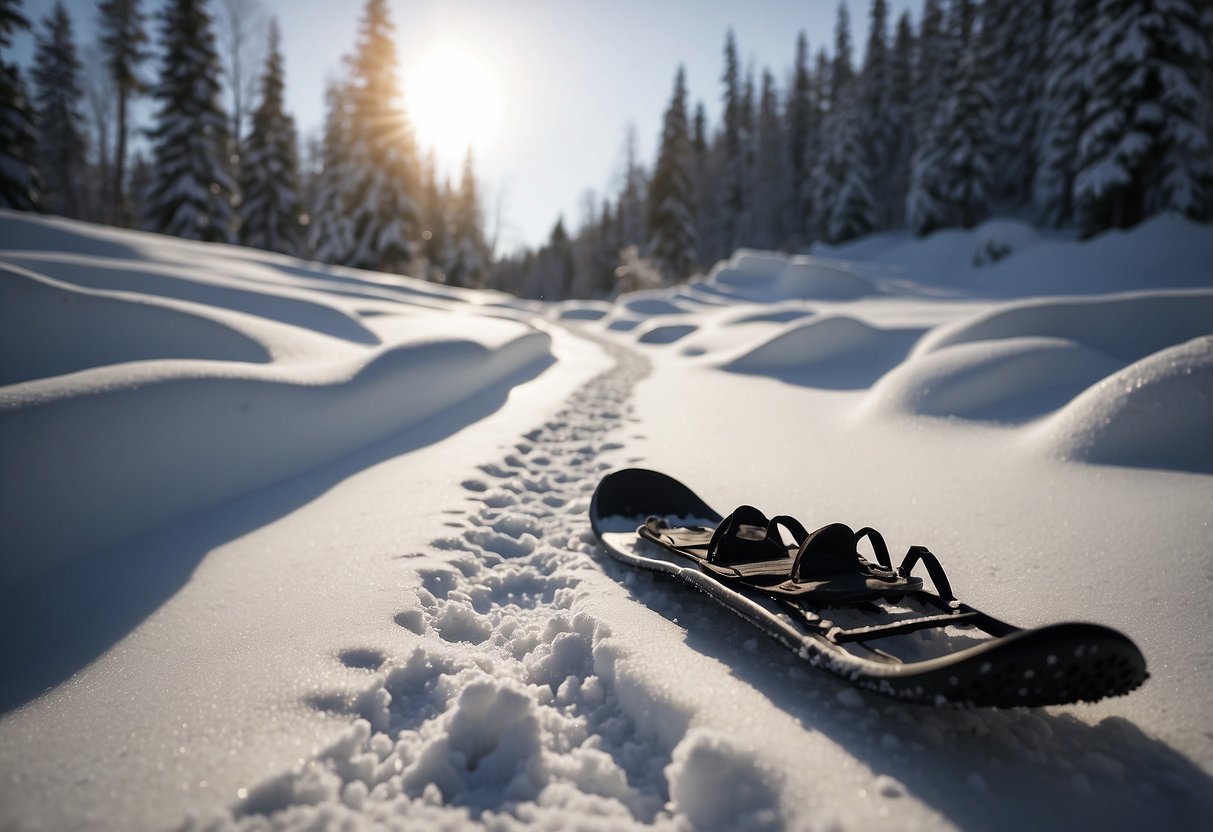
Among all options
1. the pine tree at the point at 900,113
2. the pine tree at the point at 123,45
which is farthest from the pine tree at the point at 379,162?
the pine tree at the point at 900,113

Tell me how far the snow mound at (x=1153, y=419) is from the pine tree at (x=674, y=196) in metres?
28.3

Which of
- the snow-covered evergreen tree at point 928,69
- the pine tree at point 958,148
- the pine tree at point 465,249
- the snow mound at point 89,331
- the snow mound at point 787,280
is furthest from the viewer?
the pine tree at point 465,249

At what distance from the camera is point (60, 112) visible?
2464 centimetres

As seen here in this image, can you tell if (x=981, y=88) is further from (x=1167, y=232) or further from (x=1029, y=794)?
(x=1029, y=794)

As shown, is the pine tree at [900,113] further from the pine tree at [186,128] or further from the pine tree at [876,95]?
the pine tree at [186,128]

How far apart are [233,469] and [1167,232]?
1999cm

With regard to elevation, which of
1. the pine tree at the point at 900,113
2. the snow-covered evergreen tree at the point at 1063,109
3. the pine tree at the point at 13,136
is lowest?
the pine tree at the point at 13,136

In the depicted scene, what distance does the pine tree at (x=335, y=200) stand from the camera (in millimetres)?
22641

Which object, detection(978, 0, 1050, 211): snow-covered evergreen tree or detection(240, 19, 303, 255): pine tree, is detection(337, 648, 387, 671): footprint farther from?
detection(978, 0, 1050, 211): snow-covered evergreen tree

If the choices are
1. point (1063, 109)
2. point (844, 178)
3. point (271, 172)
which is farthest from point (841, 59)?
point (271, 172)

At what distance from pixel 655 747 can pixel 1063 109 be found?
2698 cm

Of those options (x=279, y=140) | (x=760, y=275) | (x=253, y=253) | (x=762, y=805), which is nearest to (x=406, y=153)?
(x=279, y=140)

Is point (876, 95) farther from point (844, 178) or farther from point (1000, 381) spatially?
point (1000, 381)

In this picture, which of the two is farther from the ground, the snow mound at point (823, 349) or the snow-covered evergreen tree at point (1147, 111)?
the snow-covered evergreen tree at point (1147, 111)
